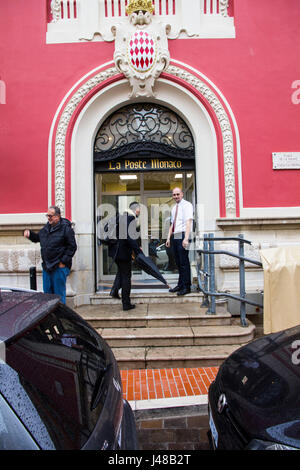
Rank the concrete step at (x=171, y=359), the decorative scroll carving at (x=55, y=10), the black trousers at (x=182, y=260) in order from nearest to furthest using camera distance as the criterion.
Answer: the concrete step at (x=171, y=359) → the black trousers at (x=182, y=260) → the decorative scroll carving at (x=55, y=10)

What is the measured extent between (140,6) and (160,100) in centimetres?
186

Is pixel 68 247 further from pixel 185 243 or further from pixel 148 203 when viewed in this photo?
pixel 148 203

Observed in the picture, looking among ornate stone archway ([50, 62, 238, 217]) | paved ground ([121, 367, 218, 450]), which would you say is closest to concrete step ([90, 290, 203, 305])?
ornate stone archway ([50, 62, 238, 217])

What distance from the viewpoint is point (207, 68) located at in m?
6.43

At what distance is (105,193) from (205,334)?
188 inches

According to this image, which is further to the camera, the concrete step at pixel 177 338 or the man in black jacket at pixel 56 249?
the man in black jacket at pixel 56 249

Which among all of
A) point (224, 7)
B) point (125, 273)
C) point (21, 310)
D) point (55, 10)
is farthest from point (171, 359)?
point (55, 10)

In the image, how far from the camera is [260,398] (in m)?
1.83

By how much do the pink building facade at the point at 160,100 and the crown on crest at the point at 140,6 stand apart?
198 mm

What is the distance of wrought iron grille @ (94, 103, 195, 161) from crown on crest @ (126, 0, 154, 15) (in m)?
1.81

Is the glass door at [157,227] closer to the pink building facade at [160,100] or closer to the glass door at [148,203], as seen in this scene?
the glass door at [148,203]

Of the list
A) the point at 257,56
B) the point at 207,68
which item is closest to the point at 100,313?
the point at 207,68

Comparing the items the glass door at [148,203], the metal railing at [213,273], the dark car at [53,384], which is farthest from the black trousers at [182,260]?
the dark car at [53,384]

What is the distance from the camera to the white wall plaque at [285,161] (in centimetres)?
624
